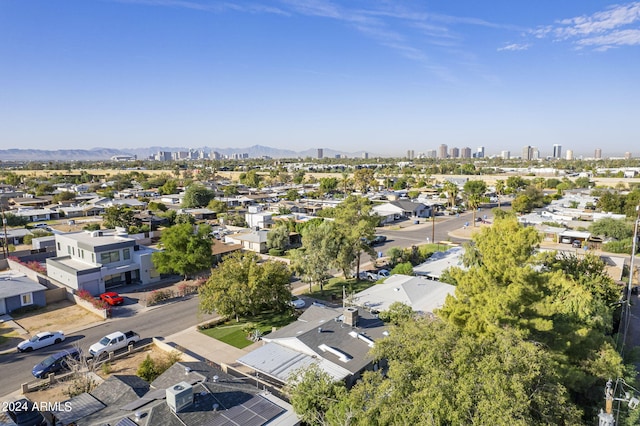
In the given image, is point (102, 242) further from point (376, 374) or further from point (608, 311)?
point (608, 311)

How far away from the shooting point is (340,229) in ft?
122

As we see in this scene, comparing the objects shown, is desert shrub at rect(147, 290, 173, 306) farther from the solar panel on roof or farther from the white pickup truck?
the solar panel on roof

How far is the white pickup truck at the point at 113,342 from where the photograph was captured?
24.7 m

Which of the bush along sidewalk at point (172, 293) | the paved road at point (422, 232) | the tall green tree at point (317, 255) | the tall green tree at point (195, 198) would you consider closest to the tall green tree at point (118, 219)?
the tall green tree at point (195, 198)

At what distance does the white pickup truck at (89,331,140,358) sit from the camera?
24.7m

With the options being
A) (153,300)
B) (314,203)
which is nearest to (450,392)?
(153,300)

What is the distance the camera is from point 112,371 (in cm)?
2316

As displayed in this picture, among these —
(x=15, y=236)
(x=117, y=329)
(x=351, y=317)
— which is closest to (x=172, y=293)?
(x=117, y=329)

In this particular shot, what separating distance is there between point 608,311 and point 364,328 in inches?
569

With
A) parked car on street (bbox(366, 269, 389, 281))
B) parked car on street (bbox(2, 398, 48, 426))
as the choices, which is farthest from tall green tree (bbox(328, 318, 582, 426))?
parked car on street (bbox(366, 269, 389, 281))

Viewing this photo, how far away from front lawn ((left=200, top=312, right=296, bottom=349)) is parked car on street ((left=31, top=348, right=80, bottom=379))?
835 centimetres

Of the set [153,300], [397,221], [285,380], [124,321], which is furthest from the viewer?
[397,221]

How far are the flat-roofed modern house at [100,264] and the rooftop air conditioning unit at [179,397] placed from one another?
25183mm

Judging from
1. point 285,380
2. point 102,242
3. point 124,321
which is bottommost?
point 124,321
